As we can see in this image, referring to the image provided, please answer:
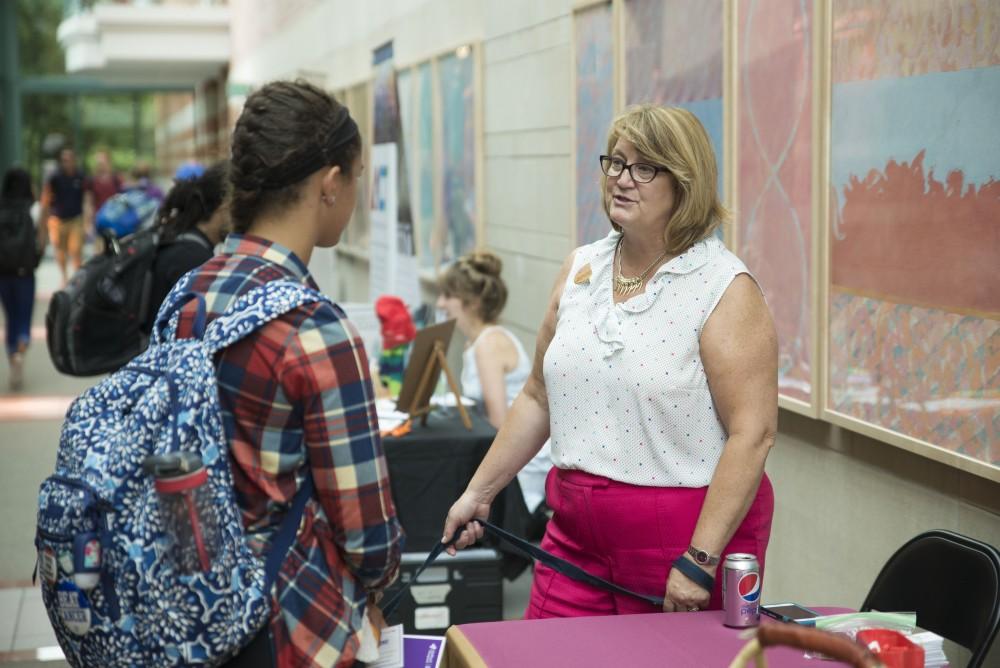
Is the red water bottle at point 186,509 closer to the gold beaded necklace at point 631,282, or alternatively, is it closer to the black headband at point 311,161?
the black headband at point 311,161

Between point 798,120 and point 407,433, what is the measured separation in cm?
186

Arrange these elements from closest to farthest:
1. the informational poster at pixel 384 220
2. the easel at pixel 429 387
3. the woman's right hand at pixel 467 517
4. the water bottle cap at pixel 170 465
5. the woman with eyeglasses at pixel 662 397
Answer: the water bottle cap at pixel 170 465
the woman with eyeglasses at pixel 662 397
the woman's right hand at pixel 467 517
the easel at pixel 429 387
the informational poster at pixel 384 220

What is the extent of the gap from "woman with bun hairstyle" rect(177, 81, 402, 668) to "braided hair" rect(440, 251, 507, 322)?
354 centimetres

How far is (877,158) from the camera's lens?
3408mm

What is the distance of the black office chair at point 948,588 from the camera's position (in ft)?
8.36

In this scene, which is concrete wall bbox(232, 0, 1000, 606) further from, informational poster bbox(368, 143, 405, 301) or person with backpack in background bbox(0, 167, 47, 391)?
person with backpack in background bbox(0, 167, 47, 391)

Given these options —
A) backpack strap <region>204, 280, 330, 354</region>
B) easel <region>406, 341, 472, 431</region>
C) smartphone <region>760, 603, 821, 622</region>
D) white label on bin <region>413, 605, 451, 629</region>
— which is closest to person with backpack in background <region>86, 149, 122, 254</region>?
easel <region>406, 341, 472, 431</region>

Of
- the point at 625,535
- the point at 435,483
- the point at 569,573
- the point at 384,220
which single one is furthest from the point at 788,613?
the point at 384,220

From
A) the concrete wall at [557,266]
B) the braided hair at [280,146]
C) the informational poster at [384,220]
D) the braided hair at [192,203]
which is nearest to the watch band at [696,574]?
the concrete wall at [557,266]

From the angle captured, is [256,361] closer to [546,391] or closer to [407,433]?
[546,391]

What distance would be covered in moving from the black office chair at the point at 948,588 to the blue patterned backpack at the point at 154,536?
1.45 m

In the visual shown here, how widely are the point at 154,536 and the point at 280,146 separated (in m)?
0.60

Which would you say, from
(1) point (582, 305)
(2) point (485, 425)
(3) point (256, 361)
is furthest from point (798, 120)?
(3) point (256, 361)

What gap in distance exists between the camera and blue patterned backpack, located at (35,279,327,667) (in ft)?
5.67
